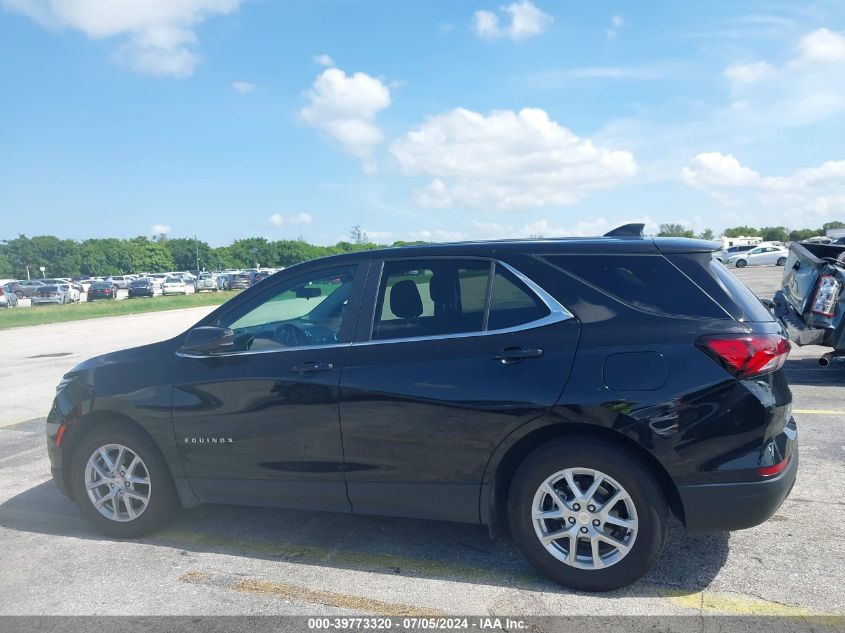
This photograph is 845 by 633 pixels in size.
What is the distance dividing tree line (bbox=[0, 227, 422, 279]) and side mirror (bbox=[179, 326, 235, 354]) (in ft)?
335

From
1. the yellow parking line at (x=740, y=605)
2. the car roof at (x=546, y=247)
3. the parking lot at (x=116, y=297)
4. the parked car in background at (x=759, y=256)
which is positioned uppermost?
the parked car in background at (x=759, y=256)

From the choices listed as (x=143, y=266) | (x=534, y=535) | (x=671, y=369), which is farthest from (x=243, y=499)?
(x=143, y=266)

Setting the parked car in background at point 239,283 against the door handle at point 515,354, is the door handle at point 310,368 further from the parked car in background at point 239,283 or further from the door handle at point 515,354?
the parked car in background at point 239,283

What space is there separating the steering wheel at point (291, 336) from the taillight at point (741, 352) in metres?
2.19

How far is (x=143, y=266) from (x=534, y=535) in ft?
453

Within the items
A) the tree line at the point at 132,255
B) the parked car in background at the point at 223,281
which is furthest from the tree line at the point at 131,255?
the parked car in background at the point at 223,281

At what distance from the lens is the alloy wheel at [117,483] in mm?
4148

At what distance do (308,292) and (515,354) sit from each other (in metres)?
1.49

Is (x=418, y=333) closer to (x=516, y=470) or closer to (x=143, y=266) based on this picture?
(x=516, y=470)

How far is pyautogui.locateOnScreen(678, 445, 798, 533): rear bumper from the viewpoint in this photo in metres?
3.07

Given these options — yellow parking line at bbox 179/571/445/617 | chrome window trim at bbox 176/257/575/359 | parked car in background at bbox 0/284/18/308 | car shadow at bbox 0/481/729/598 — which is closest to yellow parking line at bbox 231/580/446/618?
yellow parking line at bbox 179/571/445/617

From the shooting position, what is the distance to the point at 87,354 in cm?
1436

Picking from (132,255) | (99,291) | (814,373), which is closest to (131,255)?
(132,255)

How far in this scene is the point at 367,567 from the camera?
368 centimetres
